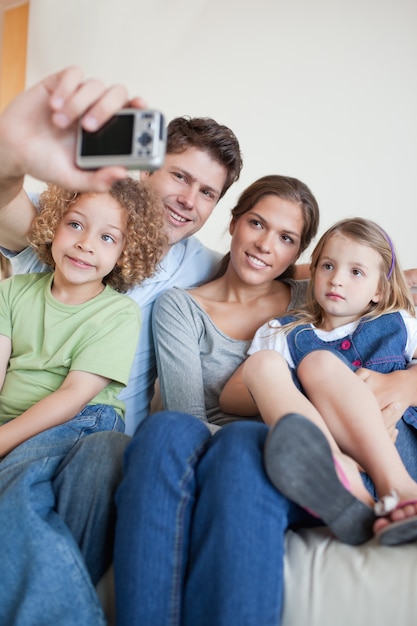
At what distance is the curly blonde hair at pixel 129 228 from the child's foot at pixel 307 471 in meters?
0.71

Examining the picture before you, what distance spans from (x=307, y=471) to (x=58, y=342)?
2.26 feet

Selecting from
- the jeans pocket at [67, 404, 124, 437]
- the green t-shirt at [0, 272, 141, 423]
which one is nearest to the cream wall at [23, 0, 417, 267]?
the green t-shirt at [0, 272, 141, 423]

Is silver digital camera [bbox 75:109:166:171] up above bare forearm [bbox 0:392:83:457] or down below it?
above

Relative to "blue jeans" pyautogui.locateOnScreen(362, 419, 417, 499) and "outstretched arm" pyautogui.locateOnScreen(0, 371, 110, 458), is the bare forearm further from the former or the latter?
"blue jeans" pyautogui.locateOnScreen(362, 419, 417, 499)

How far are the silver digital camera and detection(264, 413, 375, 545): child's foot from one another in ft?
1.31

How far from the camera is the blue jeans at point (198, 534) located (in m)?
0.81

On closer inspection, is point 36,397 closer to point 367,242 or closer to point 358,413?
point 358,413

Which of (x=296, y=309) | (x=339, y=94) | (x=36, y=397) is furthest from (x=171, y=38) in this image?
(x=36, y=397)

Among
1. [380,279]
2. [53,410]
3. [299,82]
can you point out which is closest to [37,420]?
[53,410]

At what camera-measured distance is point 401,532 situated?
0.85 meters

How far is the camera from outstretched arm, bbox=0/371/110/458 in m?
1.22

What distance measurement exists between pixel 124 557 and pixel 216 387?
2.29 ft

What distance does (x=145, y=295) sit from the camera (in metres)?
1.63

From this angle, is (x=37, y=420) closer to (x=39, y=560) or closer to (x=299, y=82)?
(x=39, y=560)
